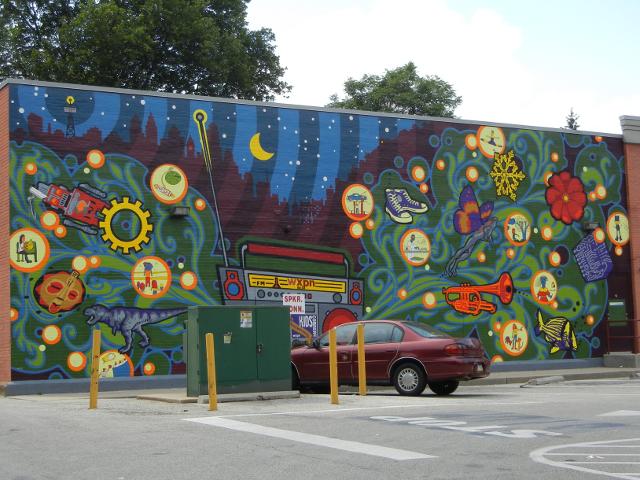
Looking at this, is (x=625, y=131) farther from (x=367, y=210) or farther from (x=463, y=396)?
(x=463, y=396)

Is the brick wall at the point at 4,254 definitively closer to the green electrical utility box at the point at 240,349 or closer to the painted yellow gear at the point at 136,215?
the painted yellow gear at the point at 136,215

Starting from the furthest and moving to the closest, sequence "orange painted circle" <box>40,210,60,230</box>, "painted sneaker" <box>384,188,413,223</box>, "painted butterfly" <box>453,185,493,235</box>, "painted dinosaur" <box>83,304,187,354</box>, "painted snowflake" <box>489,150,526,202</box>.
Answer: "painted snowflake" <box>489,150,526,202</box> < "painted butterfly" <box>453,185,493,235</box> < "painted sneaker" <box>384,188,413,223</box> < "painted dinosaur" <box>83,304,187,354</box> < "orange painted circle" <box>40,210,60,230</box>

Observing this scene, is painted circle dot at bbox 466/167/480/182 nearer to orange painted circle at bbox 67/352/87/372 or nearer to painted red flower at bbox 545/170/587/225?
painted red flower at bbox 545/170/587/225

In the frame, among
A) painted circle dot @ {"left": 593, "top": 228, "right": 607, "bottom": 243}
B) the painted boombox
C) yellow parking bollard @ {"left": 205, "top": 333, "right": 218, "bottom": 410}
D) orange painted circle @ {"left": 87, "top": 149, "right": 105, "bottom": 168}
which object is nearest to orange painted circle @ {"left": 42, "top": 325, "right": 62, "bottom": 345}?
orange painted circle @ {"left": 87, "top": 149, "right": 105, "bottom": 168}

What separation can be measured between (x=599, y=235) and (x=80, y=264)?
1631 centimetres

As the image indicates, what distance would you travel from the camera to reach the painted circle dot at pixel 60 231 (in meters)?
22.0

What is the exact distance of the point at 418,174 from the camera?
26.8 m

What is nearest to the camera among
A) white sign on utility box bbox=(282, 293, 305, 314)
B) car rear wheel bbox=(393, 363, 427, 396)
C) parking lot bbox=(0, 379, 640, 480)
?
parking lot bbox=(0, 379, 640, 480)

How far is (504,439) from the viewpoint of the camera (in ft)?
34.5

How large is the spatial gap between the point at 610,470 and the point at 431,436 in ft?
8.61

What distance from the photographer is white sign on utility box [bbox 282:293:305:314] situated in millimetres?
24422

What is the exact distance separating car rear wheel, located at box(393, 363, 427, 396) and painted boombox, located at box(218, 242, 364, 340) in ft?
18.8

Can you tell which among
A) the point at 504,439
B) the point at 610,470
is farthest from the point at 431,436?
the point at 610,470

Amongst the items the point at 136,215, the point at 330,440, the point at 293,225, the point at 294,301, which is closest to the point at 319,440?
the point at 330,440
